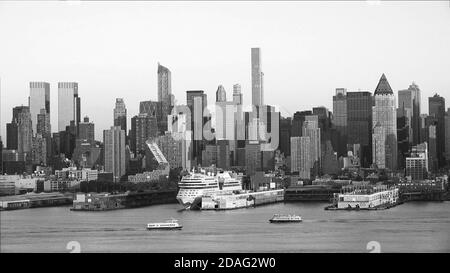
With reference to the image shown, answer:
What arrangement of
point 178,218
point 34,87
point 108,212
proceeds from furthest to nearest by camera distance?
point 108,212 → point 178,218 → point 34,87

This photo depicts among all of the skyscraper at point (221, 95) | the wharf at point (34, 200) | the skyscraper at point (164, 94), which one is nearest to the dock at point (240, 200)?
the skyscraper at point (164, 94)

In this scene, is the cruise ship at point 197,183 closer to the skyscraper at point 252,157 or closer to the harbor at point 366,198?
the skyscraper at point 252,157

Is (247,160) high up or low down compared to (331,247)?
up

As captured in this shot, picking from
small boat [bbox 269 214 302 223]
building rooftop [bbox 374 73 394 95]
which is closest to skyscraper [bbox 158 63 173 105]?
small boat [bbox 269 214 302 223]

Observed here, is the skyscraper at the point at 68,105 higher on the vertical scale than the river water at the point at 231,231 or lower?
higher

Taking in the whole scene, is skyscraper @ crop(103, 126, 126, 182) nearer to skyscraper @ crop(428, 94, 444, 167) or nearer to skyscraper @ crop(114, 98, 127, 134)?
skyscraper @ crop(114, 98, 127, 134)
